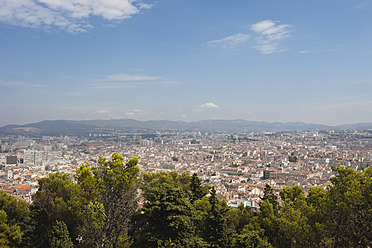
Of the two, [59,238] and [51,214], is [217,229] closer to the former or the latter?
[59,238]

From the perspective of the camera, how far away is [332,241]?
23.4ft

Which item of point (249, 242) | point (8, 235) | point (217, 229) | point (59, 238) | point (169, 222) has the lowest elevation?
point (8, 235)

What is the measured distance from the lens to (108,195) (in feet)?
26.0

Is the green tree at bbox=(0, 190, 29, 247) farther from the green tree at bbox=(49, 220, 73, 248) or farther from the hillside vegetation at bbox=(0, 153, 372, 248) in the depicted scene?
the green tree at bbox=(49, 220, 73, 248)

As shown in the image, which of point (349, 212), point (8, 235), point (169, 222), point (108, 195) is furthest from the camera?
point (8, 235)

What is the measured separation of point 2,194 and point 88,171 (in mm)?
6079

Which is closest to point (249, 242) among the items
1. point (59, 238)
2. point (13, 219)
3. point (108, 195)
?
point (108, 195)

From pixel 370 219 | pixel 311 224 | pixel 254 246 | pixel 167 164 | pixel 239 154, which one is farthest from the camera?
pixel 239 154

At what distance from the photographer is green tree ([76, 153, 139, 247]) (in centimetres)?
764

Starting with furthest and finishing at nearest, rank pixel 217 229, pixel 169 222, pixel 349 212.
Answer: pixel 217 229, pixel 169 222, pixel 349 212

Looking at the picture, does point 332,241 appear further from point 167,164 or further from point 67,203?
point 167,164

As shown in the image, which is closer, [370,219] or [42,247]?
[370,219]

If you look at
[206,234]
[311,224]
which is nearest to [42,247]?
[206,234]

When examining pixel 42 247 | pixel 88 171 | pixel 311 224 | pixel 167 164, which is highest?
pixel 88 171
